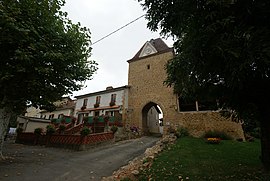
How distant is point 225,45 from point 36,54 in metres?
6.79

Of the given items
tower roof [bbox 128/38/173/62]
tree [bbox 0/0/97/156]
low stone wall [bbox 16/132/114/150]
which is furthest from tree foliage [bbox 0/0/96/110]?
tower roof [bbox 128/38/173/62]

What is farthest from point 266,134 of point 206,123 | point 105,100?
point 105,100

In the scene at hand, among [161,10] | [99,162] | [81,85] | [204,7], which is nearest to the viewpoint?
[204,7]

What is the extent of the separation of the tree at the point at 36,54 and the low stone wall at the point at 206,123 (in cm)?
1146

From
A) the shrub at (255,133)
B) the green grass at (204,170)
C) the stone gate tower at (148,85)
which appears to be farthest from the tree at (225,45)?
the shrub at (255,133)

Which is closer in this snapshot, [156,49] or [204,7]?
[204,7]

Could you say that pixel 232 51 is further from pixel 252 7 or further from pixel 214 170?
pixel 214 170

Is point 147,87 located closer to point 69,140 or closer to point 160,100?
point 160,100

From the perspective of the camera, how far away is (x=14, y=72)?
6.60 meters

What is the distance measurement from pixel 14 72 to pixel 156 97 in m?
15.3

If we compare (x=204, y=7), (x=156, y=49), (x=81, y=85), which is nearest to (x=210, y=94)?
(x=204, y=7)

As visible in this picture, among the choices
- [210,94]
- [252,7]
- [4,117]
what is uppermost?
[252,7]

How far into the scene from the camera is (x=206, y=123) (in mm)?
15055

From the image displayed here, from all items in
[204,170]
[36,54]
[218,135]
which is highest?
[36,54]
